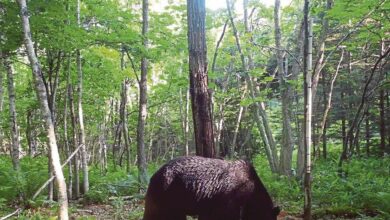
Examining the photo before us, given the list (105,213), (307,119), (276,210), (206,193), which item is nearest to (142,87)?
(105,213)

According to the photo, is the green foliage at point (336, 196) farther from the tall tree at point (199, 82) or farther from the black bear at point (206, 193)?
the tall tree at point (199, 82)

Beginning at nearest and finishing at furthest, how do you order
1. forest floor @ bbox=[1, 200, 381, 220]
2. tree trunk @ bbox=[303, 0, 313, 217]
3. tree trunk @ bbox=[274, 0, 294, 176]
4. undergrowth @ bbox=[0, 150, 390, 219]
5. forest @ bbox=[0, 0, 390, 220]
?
tree trunk @ bbox=[303, 0, 313, 217]
forest @ bbox=[0, 0, 390, 220]
forest floor @ bbox=[1, 200, 381, 220]
undergrowth @ bbox=[0, 150, 390, 219]
tree trunk @ bbox=[274, 0, 294, 176]

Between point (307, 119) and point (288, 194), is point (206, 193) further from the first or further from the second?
point (288, 194)

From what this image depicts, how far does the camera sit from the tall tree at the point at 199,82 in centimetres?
671

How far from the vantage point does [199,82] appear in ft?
22.1

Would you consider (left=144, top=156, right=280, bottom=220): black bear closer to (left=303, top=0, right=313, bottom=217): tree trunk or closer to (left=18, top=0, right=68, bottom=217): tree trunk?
(left=303, top=0, right=313, bottom=217): tree trunk

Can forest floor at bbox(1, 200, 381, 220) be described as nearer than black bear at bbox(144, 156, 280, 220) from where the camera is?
No

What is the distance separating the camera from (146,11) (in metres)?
12.3

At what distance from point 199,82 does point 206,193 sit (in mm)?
2237

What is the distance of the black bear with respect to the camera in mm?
5207

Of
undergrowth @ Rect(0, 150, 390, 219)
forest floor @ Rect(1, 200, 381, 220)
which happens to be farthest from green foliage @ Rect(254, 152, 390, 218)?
forest floor @ Rect(1, 200, 381, 220)

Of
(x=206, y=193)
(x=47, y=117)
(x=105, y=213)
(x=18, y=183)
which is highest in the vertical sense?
(x=47, y=117)

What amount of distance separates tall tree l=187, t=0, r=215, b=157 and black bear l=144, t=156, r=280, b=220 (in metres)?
1.11

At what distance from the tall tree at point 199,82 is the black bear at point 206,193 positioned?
1106 millimetres
